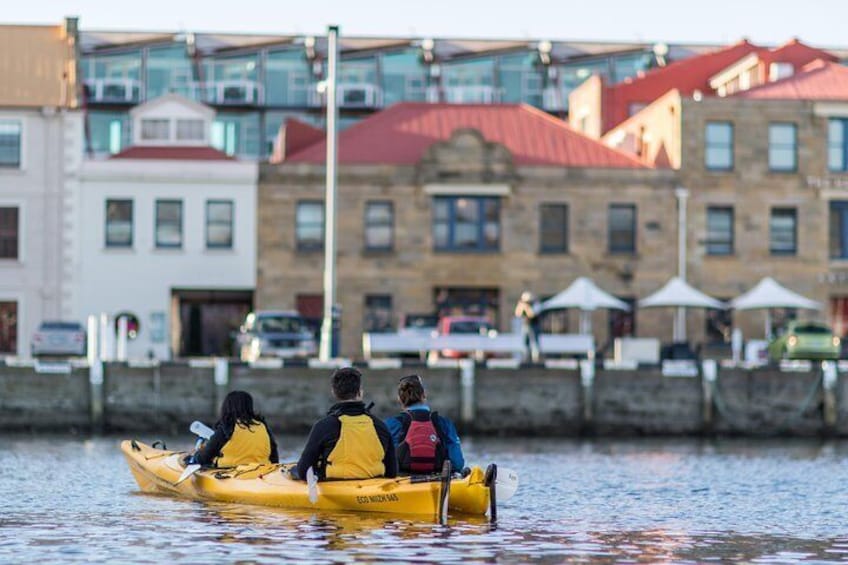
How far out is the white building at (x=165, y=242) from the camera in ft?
200

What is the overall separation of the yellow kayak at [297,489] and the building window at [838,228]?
3871cm

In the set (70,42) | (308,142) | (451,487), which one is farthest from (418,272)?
(451,487)

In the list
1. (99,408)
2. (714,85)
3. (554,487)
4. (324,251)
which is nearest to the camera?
(554,487)

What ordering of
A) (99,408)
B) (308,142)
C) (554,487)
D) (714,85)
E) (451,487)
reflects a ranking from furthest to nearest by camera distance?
(714,85) < (308,142) < (99,408) < (554,487) < (451,487)

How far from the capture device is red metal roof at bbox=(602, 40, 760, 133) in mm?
75000

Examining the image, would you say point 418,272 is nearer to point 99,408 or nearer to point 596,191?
point 596,191

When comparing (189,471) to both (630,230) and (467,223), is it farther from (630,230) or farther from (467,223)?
(630,230)

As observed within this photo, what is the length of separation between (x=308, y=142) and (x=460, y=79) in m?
27.7

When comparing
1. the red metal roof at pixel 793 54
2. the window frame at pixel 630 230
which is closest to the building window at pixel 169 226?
the window frame at pixel 630 230

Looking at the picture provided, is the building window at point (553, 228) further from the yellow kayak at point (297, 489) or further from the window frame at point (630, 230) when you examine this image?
the yellow kayak at point (297, 489)

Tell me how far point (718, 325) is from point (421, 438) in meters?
39.7

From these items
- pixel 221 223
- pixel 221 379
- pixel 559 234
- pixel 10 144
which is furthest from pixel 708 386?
pixel 10 144

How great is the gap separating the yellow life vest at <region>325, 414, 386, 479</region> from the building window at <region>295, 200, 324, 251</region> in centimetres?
3855

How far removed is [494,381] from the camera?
45469mm
